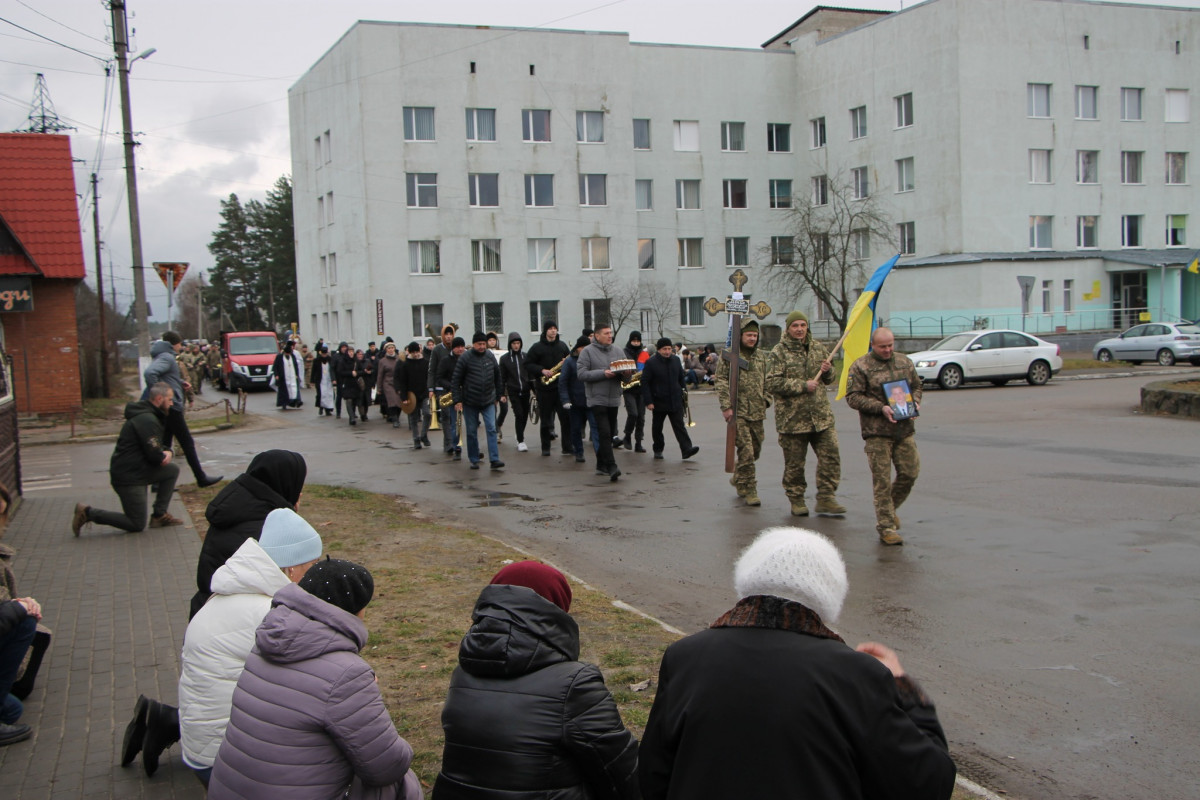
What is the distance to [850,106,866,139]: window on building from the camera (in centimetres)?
5054

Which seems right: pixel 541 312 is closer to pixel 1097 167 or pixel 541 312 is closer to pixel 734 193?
pixel 734 193

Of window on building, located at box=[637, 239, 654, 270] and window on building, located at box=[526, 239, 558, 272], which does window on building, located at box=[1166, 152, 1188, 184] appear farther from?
window on building, located at box=[526, 239, 558, 272]

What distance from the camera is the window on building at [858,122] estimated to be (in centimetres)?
5054

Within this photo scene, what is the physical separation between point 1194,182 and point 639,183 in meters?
27.4

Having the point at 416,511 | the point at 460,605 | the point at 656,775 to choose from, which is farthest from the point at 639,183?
the point at 656,775

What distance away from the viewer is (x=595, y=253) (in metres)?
50.4

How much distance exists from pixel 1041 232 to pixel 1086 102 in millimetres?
6696

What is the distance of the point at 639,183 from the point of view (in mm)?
52562

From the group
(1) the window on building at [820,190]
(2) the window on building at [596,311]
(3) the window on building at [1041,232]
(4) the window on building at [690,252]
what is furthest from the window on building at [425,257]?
(3) the window on building at [1041,232]

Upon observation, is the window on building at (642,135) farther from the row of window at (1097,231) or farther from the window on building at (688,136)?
the row of window at (1097,231)

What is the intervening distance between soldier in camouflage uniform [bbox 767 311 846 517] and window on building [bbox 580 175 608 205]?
40.6 meters

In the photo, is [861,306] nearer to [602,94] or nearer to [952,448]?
[952,448]

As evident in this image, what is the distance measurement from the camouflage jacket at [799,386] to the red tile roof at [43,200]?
813 inches

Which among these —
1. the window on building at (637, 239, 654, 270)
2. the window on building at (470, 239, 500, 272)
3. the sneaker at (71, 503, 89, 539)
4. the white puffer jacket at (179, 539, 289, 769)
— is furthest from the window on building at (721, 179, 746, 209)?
the white puffer jacket at (179, 539, 289, 769)
